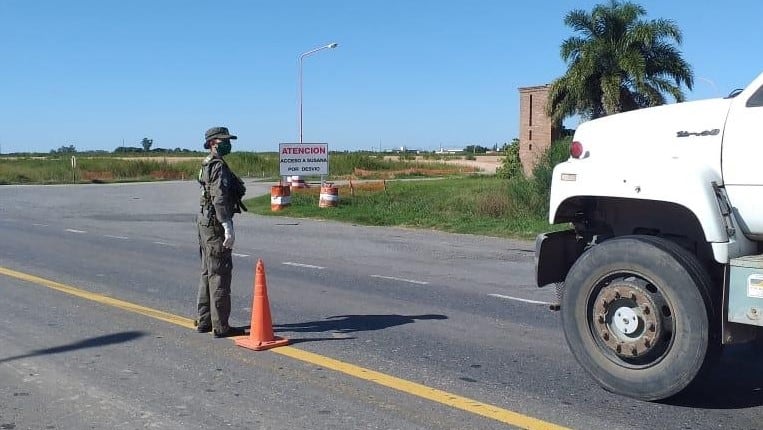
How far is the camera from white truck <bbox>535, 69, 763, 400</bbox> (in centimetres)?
479

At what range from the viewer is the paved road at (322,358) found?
5152mm

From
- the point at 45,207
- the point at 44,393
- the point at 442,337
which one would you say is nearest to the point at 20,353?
the point at 44,393

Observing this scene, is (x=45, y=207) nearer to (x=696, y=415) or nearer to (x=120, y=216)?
(x=120, y=216)

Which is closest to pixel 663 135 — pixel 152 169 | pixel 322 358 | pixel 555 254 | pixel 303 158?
pixel 555 254

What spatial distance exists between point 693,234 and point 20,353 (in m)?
5.44

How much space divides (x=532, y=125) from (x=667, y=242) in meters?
34.9

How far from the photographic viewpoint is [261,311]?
6.98 metres

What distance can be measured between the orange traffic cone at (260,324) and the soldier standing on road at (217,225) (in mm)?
369

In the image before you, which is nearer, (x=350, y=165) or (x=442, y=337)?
(x=442, y=337)

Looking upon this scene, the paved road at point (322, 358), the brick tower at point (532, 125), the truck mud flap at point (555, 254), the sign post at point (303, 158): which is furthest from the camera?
the brick tower at point (532, 125)

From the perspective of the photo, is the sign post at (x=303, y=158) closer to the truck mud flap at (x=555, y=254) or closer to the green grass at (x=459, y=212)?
the green grass at (x=459, y=212)

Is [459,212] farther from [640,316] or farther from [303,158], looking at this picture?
[640,316]

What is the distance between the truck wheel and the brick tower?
32.7m

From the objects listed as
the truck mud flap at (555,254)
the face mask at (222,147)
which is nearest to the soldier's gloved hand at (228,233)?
the face mask at (222,147)
